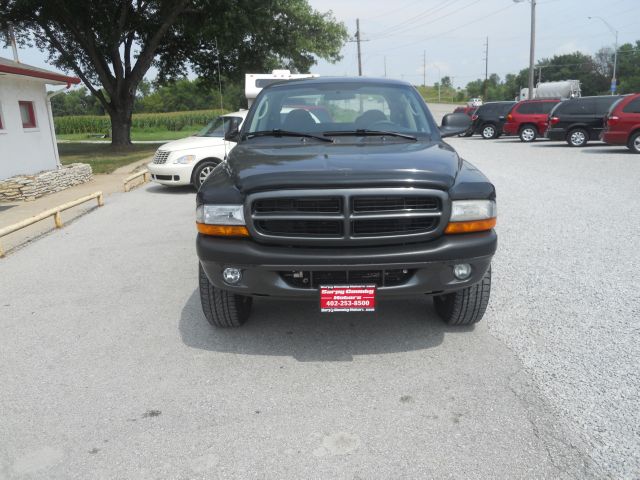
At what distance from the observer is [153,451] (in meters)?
2.66

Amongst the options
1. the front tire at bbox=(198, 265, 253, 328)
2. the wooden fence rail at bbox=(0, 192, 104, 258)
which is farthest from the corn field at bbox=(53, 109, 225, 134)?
the front tire at bbox=(198, 265, 253, 328)

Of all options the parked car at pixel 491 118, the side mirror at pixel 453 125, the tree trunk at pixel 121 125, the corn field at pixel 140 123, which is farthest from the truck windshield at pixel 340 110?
the corn field at pixel 140 123

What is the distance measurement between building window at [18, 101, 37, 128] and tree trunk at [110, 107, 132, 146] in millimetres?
9623

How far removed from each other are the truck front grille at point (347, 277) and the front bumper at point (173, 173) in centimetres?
825

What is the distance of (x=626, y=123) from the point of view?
1556 centimetres

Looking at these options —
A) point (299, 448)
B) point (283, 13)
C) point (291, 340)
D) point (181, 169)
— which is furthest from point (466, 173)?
point (283, 13)

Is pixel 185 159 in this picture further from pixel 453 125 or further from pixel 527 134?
pixel 527 134

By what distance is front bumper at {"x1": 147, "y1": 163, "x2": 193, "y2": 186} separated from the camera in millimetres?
11109

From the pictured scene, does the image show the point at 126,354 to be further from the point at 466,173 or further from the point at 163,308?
the point at 466,173

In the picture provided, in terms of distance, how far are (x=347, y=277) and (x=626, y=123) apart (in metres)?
15.3

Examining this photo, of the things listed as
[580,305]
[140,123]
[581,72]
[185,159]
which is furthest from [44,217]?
[581,72]

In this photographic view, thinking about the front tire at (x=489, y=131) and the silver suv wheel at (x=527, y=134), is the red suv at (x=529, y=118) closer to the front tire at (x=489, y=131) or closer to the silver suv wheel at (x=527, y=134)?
the silver suv wheel at (x=527, y=134)

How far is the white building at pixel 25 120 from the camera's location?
42.3 feet

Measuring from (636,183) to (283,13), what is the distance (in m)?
19.3
